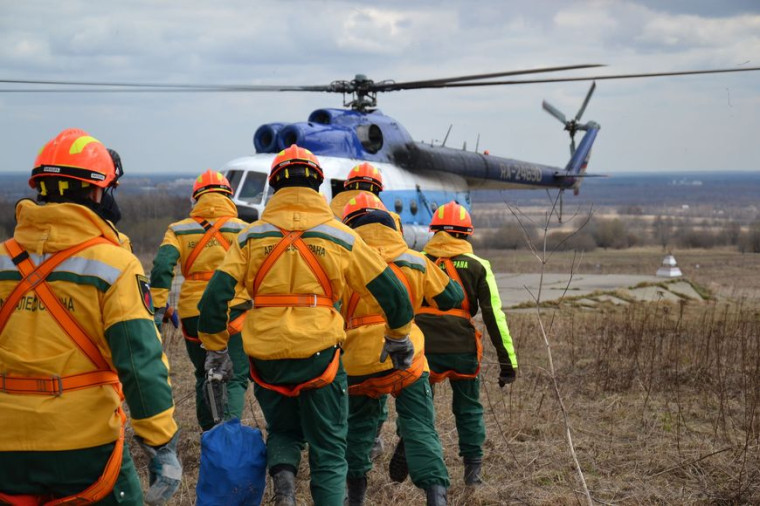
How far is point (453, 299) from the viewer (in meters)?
5.02

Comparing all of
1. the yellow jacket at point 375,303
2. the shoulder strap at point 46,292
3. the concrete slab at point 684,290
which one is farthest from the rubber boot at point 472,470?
the concrete slab at point 684,290

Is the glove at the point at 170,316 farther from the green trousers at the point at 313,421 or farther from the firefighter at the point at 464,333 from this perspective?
the green trousers at the point at 313,421

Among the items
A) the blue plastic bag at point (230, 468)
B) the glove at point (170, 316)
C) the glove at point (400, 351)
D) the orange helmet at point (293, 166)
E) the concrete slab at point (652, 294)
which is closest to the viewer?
the blue plastic bag at point (230, 468)

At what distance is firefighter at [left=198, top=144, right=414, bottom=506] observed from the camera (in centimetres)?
399

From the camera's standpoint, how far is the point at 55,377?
2828mm

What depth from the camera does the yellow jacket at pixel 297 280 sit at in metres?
3.98

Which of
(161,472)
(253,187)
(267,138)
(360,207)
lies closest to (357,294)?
(360,207)

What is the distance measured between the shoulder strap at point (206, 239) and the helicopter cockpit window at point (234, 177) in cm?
422

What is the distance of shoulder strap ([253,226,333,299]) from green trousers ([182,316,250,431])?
7.90 ft

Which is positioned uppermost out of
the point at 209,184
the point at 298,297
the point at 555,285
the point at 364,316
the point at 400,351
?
the point at 209,184

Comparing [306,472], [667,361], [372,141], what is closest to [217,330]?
[306,472]

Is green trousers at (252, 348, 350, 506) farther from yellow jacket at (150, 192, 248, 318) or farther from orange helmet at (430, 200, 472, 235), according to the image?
yellow jacket at (150, 192, 248, 318)

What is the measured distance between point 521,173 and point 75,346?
15.1 m

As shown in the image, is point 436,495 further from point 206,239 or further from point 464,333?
point 206,239
